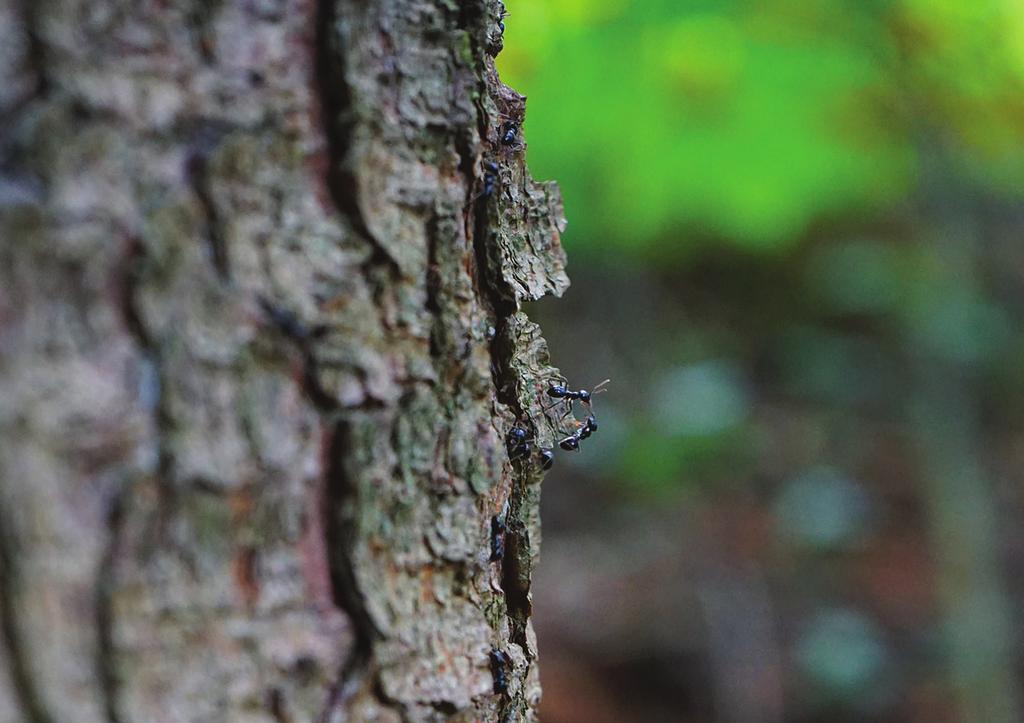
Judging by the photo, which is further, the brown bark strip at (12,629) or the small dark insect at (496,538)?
the small dark insect at (496,538)

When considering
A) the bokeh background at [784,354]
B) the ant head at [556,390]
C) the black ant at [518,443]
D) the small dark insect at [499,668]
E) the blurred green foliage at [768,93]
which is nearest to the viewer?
the small dark insect at [499,668]

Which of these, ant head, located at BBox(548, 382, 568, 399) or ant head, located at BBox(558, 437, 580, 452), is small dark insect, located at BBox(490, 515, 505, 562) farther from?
ant head, located at BBox(558, 437, 580, 452)

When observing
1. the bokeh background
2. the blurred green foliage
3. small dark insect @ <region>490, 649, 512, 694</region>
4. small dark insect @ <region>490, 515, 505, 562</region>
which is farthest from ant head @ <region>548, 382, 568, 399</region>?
the blurred green foliage

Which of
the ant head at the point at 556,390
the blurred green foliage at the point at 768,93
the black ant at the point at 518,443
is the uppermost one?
the blurred green foliage at the point at 768,93

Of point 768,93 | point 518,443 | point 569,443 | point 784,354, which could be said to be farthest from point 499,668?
point 784,354

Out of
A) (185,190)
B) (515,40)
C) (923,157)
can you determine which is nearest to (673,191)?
(923,157)

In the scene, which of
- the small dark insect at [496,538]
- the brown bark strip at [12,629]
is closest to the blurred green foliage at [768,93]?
the small dark insect at [496,538]

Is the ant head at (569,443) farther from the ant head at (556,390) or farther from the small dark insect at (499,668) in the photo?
the small dark insect at (499,668)
